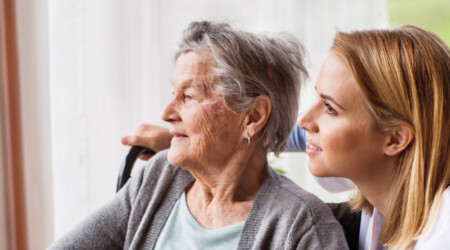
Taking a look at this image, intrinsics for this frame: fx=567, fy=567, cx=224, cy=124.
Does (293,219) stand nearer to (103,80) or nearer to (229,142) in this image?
(229,142)

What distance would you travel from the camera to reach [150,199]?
168 cm

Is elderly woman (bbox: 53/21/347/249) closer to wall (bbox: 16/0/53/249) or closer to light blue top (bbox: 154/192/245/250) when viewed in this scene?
light blue top (bbox: 154/192/245/250)

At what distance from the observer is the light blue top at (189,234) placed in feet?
4.98

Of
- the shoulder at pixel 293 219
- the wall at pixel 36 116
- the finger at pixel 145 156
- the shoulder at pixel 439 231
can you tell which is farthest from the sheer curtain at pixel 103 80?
the shoulder at pixel 439 231

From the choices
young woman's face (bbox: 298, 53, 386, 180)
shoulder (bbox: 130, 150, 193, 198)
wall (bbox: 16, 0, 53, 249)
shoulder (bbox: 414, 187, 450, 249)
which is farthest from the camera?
wall (bbox: 16, 0, 53, 249)

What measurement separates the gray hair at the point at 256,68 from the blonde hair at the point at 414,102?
0.91ft

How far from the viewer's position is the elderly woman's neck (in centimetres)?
157

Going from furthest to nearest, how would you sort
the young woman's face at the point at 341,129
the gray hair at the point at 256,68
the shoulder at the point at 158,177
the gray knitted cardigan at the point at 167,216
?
the shoulder at the point at 158,177, the gray hair at the point at 256,68, the gray knitted cardigan at the point at 167,216, the young woman's face at the point at 341,129

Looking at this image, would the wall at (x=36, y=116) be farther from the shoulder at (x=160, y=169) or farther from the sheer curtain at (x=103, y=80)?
the shoulder at (x=160, y=169)

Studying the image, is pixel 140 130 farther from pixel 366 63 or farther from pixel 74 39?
pixel 74 39

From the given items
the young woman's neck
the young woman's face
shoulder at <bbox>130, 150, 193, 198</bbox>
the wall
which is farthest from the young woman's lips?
the wall

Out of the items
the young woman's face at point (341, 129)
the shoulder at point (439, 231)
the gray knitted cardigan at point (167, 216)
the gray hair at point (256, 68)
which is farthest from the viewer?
the gray hair at point (256, 68)

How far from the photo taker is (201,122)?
153 cm

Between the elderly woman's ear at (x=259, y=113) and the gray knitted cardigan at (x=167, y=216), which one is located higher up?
the elderly woman's ear at (x=259, y=113)
